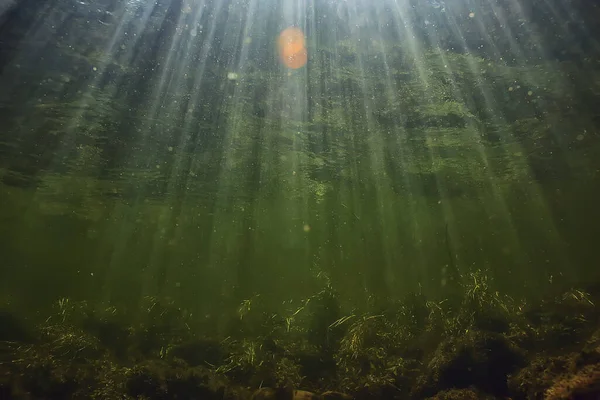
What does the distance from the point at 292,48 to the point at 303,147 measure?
658cm

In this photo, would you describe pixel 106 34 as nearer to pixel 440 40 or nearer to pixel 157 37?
pixel 157 37

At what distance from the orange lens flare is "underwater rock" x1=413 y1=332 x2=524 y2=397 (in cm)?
1016

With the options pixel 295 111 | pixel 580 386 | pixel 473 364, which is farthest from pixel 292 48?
pixel 580 386

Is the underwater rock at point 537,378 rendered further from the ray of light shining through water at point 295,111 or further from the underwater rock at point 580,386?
the ray of light shining through water at point 295,111

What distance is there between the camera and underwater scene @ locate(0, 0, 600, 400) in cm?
914

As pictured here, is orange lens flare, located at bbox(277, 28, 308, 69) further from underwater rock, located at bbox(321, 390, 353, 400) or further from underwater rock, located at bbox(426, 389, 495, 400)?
underwater rock, located at bbox(426, 389, 495, 400)

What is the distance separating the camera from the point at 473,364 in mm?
8438

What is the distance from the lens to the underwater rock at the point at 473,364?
8.29 meters

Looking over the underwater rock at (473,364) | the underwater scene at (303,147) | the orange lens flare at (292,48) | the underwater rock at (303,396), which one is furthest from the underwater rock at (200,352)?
the orange lens flare at (292,48)

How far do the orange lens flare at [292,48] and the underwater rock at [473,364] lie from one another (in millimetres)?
10157

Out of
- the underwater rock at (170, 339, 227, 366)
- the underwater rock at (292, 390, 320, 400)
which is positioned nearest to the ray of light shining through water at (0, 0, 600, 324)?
the underwater rock at (170, 339, 227, 366)

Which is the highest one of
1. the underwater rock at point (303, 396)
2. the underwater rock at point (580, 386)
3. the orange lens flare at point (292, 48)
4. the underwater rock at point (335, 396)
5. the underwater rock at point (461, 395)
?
the orange lens flare at point (292, 48)

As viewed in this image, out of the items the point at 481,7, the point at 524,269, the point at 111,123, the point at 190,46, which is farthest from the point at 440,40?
the point at 524,269

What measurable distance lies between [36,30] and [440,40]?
12781 mm
